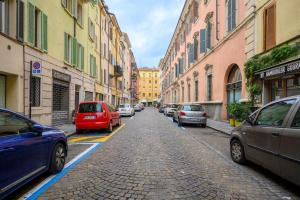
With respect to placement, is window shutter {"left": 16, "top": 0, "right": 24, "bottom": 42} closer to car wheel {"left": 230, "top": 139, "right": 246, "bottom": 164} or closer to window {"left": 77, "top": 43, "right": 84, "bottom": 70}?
window {"left": 77, "top": 43, "right": 84, "bottom": 70}

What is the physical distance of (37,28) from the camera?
12508mm

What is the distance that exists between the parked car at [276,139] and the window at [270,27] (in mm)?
7483

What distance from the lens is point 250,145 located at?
536 cm

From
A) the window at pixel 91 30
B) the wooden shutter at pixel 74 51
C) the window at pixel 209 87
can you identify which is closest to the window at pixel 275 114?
the wooden shutter at pixel 74 51

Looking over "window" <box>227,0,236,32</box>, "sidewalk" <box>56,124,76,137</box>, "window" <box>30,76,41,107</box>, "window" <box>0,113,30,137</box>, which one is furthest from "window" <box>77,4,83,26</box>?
"window" <box>0,113,30,137</box>

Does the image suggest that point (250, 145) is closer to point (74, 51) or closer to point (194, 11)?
point (74, 51)

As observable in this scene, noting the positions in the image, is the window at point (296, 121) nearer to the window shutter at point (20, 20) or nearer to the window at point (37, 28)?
the window shutter at point (20, 20)

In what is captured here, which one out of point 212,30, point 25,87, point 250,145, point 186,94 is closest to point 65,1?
point 25,87

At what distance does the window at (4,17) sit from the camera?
9555 mm

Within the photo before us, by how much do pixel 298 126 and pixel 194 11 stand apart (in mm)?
26234

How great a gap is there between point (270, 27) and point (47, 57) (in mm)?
11679

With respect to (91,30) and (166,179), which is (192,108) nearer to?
(166,179)

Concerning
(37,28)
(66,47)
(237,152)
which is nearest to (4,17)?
(37,28)

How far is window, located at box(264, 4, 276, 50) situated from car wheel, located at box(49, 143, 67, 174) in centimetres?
1047
